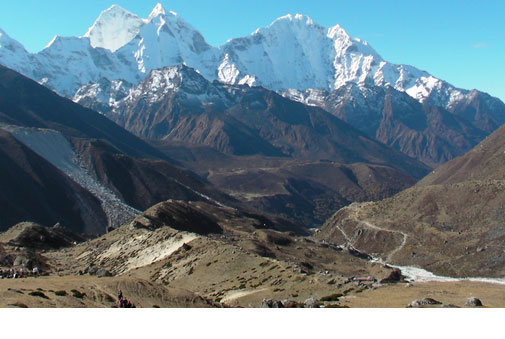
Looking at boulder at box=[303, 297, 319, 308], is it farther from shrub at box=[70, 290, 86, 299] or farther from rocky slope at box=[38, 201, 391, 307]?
shrub at box=[70, 290, 86, 299]

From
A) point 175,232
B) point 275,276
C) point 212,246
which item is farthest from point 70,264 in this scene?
point 275,276

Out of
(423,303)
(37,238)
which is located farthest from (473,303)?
(37,238)

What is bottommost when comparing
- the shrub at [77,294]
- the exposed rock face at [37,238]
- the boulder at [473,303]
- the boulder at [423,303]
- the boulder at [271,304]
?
the exposed rock face at [37,238]

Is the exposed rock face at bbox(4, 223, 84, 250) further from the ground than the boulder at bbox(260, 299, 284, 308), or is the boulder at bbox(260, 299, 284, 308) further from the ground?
the boulder at bbox(260, 299, 284, 308)

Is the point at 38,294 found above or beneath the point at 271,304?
above

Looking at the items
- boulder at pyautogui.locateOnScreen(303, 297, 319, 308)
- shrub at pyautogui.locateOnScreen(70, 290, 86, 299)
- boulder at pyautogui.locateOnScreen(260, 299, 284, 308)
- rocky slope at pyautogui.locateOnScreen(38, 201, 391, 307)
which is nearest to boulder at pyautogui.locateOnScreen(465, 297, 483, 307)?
rocky slope at pyautogui.locateOnScreen(38, 201, 391, 307)

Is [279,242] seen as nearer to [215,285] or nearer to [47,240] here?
[47,240]

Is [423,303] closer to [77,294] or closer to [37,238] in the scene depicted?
[77,294]

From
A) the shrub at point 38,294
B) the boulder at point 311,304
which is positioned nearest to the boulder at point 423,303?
the boulder at point 311,304

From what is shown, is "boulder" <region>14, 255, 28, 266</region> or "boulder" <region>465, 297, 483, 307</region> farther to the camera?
"boulder" <region>14, 255, 28, 266</region>

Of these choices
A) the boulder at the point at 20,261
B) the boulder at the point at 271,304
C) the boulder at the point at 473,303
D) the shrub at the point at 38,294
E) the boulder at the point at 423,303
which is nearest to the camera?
the shrub at the point at 38,294

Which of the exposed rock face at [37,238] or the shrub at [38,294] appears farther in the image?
the exposed rock face at [37,238]

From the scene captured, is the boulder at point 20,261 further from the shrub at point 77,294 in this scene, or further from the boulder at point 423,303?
the boulder at point 423,303

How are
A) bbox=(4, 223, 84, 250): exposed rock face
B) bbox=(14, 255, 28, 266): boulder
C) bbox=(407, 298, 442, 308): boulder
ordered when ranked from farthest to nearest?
1. bbox=(4, 223, 84, 250): exposed rock face
2. bbox=(14, 255, 28, 266): boulder
3. bbox=(407, 298, 442, 308): boulder
